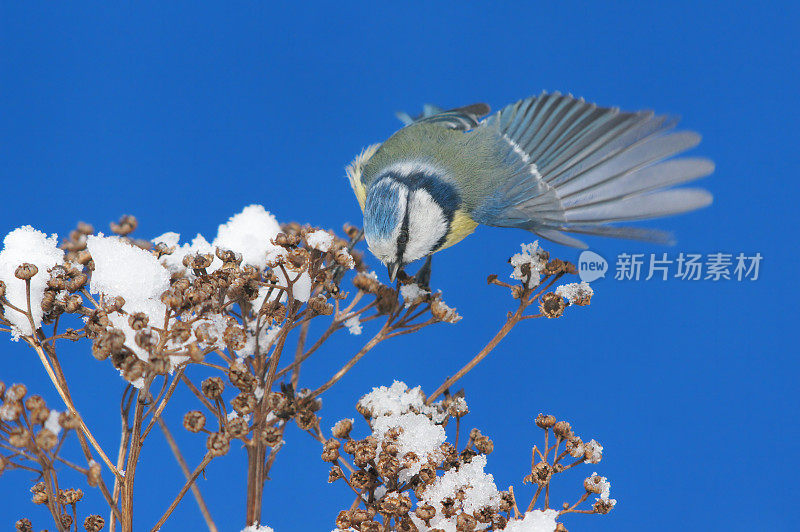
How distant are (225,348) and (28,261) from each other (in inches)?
7.4

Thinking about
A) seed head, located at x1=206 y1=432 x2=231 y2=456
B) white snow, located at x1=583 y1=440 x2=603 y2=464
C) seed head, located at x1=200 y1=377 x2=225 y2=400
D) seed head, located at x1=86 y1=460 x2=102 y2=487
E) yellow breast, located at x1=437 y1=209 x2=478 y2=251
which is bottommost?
seed head, located at x1=86 y1=460 x2=102 y2=487

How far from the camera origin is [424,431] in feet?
1.75

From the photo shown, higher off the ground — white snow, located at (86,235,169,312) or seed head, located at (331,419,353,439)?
white snow, located at (86,235,169,312)

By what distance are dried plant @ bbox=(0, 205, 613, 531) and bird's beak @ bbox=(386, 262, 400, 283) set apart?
0.59 ft

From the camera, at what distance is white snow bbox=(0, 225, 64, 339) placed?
536 mm

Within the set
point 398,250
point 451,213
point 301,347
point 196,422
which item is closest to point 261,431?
point 196,422

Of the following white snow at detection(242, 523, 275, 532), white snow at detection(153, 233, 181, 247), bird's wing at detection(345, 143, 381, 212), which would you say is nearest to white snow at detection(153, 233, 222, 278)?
white snow at detection(153, 233, 181, 247)

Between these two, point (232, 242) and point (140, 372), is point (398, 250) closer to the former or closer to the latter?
point (232, 242)

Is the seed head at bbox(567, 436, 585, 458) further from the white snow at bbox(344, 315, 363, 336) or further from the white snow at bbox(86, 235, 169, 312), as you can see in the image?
the white snow at bbox(86, 235, 169, 312)

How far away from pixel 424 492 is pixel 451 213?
0.50 meters

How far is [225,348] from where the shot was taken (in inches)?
21.7

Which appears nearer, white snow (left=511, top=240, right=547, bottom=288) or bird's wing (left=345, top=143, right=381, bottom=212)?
white snow (left=511, top=240, right=547, bottom=288)

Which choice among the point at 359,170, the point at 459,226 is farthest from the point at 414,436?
the point at 359,170

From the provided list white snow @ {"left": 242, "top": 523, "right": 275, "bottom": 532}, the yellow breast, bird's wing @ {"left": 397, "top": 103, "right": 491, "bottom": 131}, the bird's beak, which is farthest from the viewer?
bird's wing @ {"left": 397, "top": 103, "right": 491, "bottom": 131}
